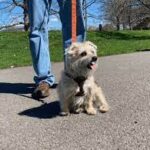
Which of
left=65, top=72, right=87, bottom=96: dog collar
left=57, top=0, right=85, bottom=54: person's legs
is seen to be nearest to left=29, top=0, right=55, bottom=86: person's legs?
left=57, top=0, right=85, bottom=54: person's legs

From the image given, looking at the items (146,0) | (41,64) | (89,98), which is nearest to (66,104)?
(89,98)

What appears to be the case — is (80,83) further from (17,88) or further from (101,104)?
(17,88)

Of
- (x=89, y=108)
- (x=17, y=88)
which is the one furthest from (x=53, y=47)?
(x=89, y=108)

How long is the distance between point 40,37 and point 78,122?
6.37ft

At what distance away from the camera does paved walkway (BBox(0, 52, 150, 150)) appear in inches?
186

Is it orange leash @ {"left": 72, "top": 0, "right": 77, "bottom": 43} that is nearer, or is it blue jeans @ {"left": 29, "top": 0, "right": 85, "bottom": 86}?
orange leash @ {"left": 72, "top": 0, "right": 77, "bottom": 43}

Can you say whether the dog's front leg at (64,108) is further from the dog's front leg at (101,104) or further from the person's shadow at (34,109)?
the dog's front leg at (101,104)

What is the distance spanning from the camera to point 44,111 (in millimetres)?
6125

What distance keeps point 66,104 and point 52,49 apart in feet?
32.5

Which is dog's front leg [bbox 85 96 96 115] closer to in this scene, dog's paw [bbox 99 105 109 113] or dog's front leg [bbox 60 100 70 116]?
dog's paw [bbox 99 105 109 113]

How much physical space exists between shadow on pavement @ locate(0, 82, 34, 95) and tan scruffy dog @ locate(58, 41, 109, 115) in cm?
171

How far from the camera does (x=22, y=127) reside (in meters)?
5.44

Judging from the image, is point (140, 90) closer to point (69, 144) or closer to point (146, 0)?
point (69, 144)

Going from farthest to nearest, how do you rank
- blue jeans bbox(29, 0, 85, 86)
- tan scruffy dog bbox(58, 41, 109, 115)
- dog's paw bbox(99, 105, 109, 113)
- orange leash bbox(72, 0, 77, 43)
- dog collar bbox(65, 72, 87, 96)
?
blue jeans bbox(29, 0, 85, 86)
orange leash bbox(72, 0, 77, 43)
dog's paw bbox(99, 105, 109, 113)
dog collar bbox(65, 72, 87, 96)
tan scruffy dog bbox(58, 41, 109, 115)
